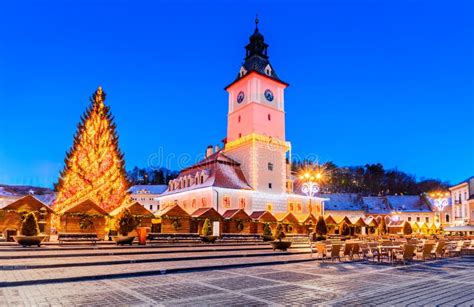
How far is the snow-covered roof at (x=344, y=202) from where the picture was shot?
71.7 m

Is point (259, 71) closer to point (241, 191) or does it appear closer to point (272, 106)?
point (272, 106)

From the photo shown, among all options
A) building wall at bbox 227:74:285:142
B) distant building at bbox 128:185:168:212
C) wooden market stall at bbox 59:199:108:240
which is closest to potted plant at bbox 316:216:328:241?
wooden market stall at bbox 59:199:108:240

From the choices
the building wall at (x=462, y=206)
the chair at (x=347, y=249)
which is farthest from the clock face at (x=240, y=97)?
the building wall at (x=462, y=206)

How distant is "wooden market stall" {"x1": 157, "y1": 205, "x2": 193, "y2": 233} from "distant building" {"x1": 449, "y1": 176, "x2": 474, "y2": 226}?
38.4m

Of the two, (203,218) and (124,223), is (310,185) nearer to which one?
(203,218)

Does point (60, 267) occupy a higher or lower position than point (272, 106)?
lower

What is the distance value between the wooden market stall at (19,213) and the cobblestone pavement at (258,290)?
17628 mm

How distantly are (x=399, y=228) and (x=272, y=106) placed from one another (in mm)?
29779

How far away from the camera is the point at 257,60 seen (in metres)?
47.5

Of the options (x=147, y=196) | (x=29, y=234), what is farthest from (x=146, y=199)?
(x=29, y=234)

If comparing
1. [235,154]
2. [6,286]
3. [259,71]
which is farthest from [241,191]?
[6,286]

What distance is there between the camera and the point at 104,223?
93.9 ft

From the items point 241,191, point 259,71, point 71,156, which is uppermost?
point 259,71

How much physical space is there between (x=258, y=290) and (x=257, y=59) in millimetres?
41688
